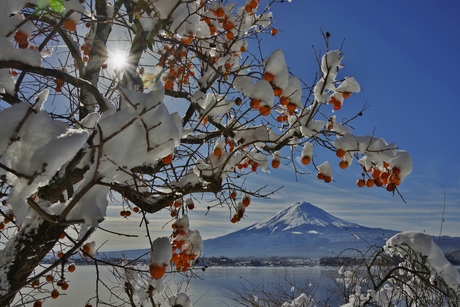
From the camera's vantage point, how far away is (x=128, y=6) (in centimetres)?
285

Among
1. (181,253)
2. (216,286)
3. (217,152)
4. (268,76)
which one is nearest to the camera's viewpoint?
(268,76)

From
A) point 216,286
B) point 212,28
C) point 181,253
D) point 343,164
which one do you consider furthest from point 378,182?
point 216,286

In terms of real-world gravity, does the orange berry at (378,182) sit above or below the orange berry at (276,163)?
below

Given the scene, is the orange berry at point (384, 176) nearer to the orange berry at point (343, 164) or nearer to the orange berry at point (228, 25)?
the orange berry at point (343, 164)

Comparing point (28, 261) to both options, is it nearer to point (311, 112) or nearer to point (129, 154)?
point (129, 154)

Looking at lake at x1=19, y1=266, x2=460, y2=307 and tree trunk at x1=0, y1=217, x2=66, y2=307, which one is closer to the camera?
tree trunk at x1=0, y1=217, x2=66, y2=307

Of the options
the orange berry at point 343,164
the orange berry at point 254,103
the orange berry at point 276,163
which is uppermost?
the orange berry at point 254,103

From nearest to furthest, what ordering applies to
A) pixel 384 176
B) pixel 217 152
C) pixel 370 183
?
pixel 384 176 → pixel 370 183 → pixel 217 152

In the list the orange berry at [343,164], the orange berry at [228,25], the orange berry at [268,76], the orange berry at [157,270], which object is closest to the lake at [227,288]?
the orange berry at [157,270]

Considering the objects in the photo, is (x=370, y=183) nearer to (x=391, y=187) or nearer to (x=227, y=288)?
(x=391, y=187)

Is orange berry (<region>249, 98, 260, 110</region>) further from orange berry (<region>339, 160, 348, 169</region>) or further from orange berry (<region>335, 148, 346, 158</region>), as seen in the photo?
orange berry (<region>339, 160, 348, 169</region>)

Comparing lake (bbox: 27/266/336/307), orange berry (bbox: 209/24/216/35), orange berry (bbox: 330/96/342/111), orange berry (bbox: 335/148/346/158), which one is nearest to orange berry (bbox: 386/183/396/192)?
orange berry (bbox: 335/148/346/158)

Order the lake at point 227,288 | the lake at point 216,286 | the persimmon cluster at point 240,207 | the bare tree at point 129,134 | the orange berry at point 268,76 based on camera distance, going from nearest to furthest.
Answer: the bare tree at point 129,134
the orange berry at point 268,76
the persimmon cluster at point 240,207
the lake at point 227,288
the lake at point 216,286

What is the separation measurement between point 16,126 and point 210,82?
2585mm
